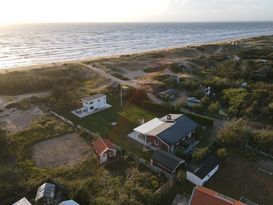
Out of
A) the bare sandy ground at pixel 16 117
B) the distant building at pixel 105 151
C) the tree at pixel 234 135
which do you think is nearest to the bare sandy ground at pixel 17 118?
the bare sandy ground at pixel 16 117

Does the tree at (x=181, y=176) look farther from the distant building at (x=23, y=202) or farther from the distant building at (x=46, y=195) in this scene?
the distant building at (x=23, y=202)

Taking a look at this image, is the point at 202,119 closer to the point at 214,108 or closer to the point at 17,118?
the point at 214,108

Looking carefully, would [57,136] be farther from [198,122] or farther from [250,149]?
[250,149]

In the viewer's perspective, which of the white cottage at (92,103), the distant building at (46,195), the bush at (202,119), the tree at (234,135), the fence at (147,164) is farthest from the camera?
the white cottage at (92,103)

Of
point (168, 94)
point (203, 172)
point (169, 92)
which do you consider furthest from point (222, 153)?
point (169, 92)

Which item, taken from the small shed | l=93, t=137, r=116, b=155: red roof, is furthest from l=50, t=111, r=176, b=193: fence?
l=93, t=137, r=116, b=155: red roof

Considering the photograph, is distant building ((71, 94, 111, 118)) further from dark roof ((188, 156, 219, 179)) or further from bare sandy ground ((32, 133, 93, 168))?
dark roof ((188, 156, 219, 179))
